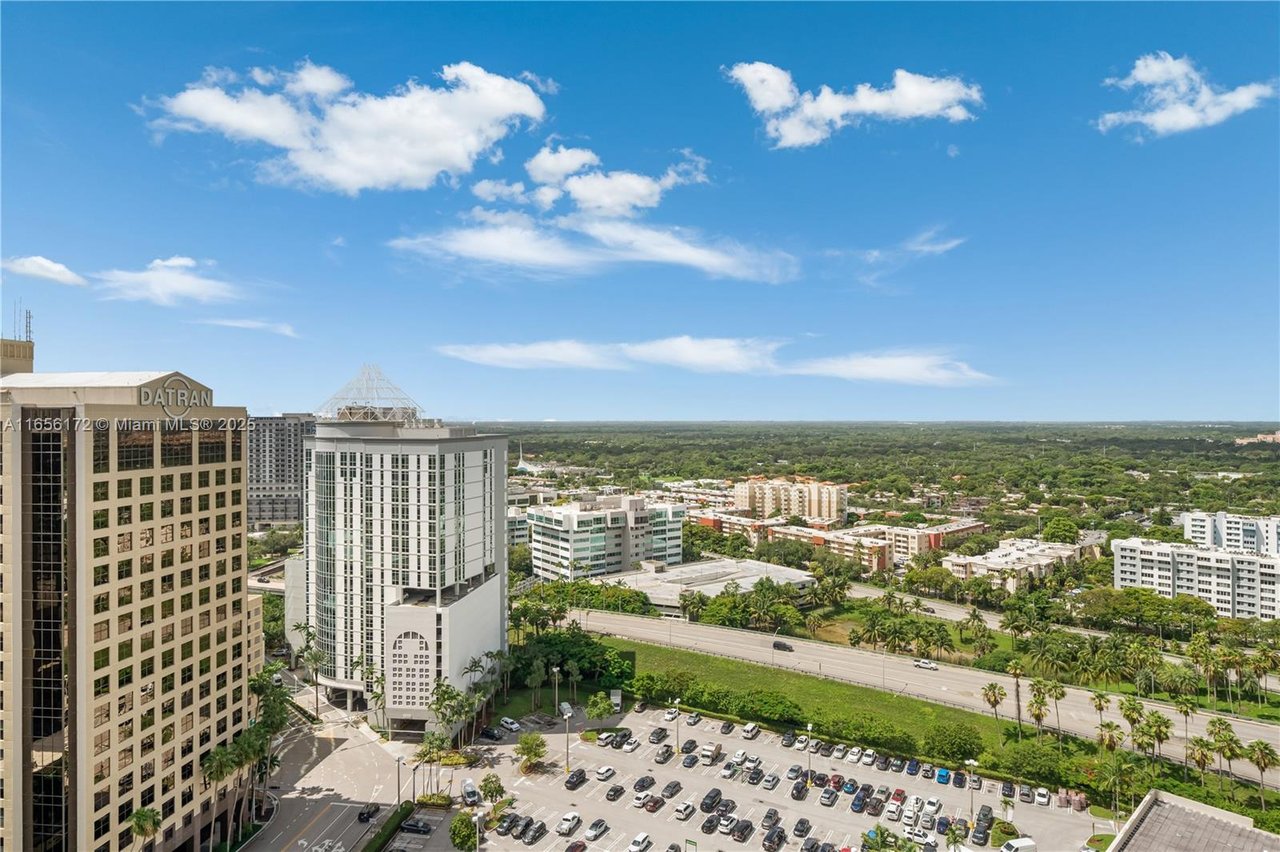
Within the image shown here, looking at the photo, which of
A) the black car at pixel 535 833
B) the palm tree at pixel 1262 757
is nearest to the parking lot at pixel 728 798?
the black car at pixel 535 833

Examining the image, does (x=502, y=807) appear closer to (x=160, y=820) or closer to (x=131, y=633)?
(x=160, y=820)

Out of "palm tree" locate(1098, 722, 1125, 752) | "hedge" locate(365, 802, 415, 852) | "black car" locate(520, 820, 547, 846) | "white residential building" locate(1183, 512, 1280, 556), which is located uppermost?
"white residential building" locate(1183, 512, 1280, 556)

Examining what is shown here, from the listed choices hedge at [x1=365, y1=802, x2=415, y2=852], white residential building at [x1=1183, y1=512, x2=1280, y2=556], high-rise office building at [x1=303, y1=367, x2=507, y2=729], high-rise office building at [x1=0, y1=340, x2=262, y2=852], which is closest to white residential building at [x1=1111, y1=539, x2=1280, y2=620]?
white residential building at [x1=1183, y1=512, x2=1280, y2=556]

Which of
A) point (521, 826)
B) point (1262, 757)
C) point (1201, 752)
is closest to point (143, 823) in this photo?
point (521, 826)

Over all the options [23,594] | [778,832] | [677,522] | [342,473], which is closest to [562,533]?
[677,522]

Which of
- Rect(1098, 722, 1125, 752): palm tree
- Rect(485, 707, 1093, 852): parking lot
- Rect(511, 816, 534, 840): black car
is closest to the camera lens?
Rect(485, 707, 1093, 852): parking lot

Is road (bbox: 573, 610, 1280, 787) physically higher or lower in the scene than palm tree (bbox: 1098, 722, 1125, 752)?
lower

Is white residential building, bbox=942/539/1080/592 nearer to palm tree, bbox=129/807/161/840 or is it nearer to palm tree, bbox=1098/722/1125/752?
palm tree, bbox=1098/722/1125/752
